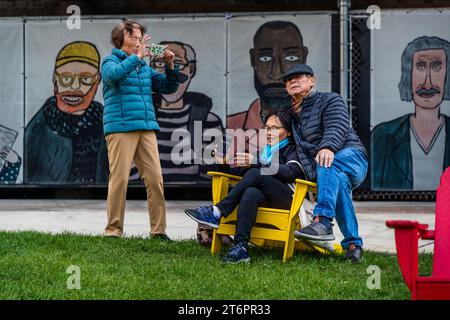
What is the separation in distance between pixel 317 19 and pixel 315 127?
4916mm

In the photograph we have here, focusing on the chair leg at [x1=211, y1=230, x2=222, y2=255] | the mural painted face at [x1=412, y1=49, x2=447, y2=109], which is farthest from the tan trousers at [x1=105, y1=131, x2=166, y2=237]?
the mural painted face at [x1=412, y1=49, x2=447, y2=109]

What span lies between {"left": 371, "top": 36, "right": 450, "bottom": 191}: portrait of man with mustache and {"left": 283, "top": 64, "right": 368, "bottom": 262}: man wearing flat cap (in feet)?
15.4

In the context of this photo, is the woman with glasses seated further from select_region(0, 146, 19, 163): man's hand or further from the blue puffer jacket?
select_region(0, 146, 19, 163): man's hand

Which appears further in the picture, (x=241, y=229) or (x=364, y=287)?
(x=241, y=229)

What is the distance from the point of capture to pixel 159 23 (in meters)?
10.8

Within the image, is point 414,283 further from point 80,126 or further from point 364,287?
point 80,126

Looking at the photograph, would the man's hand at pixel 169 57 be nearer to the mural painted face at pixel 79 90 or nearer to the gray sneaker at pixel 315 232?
the gray sneaker at pixel 315 232

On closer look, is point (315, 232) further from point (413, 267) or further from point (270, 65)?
point (270, 65)

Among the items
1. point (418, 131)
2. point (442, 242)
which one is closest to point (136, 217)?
point (418, 131)

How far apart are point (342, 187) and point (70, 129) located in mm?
6101

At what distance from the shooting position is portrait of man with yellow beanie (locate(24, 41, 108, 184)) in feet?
35.9

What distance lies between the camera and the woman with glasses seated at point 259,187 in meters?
5.69

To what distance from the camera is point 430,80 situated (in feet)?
34.3

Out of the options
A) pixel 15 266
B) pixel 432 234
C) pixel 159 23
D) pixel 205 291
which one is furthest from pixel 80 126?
pixel 432 234
